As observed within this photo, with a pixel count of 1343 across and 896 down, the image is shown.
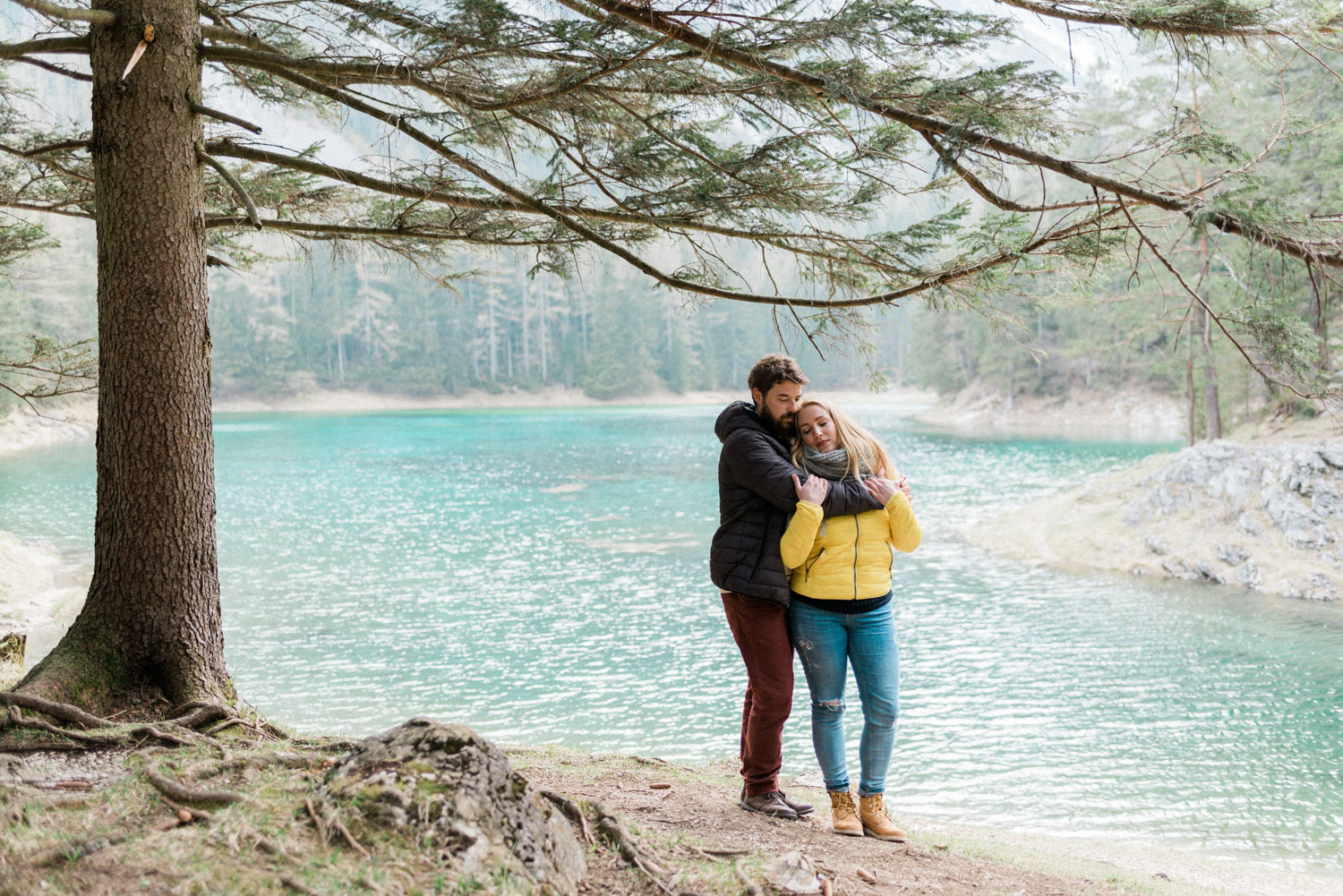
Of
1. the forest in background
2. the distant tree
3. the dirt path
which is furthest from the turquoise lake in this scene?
the forest in background

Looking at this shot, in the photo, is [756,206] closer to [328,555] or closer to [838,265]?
[838,265]

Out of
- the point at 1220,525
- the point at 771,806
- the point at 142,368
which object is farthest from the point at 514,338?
the point at 771,806

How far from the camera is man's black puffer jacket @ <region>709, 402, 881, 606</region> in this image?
3309mm

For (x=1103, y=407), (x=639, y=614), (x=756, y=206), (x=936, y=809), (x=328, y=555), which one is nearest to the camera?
(x=756, y=206)

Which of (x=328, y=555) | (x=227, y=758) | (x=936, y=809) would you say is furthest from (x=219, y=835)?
(x=328, y=555)

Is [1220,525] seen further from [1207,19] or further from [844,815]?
[844,815]

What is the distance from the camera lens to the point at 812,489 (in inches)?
129

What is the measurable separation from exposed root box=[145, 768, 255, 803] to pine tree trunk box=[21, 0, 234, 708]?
0.98 m

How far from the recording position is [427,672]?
9039 mm

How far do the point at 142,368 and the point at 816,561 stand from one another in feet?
9.23

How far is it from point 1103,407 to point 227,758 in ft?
146

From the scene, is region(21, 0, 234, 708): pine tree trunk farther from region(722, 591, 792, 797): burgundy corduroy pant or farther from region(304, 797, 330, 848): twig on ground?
region(722, 591, 792, 797): burgundy corduroy pant

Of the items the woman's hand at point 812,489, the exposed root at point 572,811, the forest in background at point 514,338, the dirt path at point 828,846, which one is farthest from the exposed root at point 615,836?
the forest in background at point 514,338

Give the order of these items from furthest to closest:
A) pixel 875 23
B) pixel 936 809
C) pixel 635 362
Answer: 1. pixel 635 362
2. pixel 936 809
3. pixel 875 23
